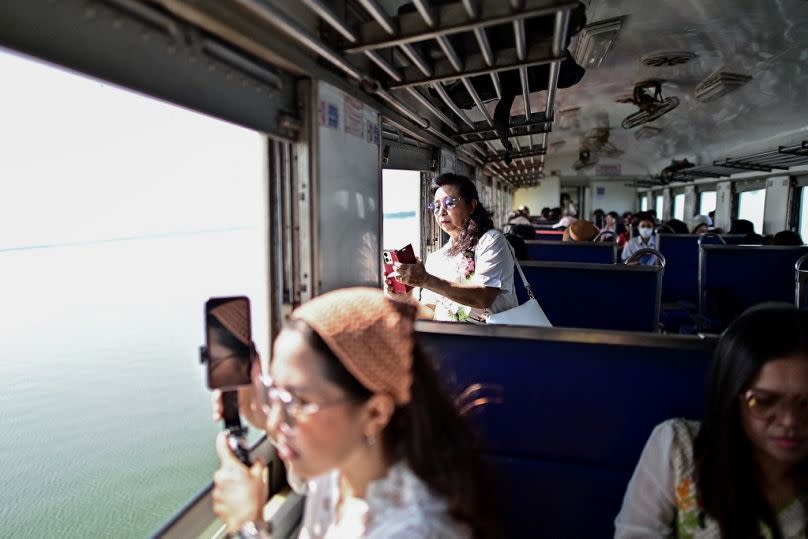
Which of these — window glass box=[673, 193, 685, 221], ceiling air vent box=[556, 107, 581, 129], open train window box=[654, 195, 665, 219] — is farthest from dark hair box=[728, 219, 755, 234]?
open train window box=[654, 195, 665, 219]

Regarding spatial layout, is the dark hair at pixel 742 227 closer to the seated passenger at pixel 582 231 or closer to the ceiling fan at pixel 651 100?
the ceiling fan at pixel 651 100

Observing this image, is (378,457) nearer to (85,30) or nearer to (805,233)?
(85,30)

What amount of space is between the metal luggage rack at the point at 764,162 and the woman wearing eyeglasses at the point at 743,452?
247 inches

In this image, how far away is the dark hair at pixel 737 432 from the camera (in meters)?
1.14

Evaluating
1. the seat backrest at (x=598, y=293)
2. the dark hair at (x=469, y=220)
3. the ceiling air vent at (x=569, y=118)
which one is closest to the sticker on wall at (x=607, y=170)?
the ceiling air vent at (x=569, y=118)

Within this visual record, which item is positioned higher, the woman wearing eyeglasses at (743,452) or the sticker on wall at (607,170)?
the sticker on wall at (607,170)

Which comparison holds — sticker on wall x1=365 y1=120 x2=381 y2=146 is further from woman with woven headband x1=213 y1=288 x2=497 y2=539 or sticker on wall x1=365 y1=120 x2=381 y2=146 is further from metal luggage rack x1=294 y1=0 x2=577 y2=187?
woman with woven headband x1=213 y1=288 x2=497 y2=539

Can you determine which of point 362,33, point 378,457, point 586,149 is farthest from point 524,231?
point 586,149

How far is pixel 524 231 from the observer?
20.0ft

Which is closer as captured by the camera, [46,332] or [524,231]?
[524,231]

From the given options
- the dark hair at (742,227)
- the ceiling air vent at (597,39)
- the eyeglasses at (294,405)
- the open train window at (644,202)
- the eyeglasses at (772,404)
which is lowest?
the eyeglasses at (772,404)

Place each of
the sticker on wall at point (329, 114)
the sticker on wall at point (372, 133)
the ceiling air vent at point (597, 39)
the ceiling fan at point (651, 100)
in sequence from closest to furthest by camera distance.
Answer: the sticker on wall at point (329, 114) → the sticker on wall at point (372, 133) → the ceiling air vent at point (597, 39) → the ceiling fan at point (651, 100)

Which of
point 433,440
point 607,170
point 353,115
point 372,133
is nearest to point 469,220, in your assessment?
point 372,133

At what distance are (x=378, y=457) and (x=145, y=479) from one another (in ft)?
13.1
